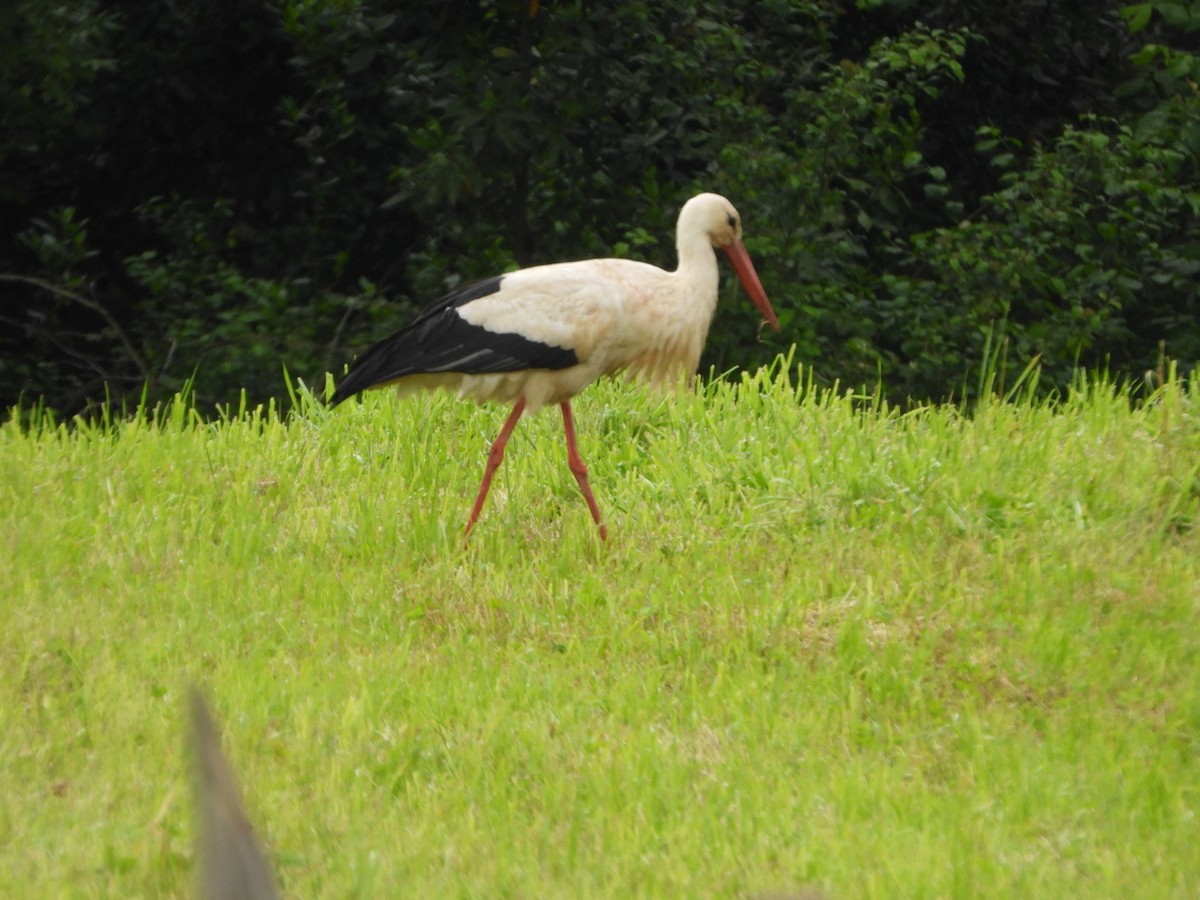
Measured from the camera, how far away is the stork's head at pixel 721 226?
6691mm

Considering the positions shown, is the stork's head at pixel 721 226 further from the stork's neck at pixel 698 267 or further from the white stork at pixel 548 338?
the white stork at pixel 548 338

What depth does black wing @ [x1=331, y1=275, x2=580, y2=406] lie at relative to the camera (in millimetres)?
6109

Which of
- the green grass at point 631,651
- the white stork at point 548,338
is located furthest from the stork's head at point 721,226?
the green grass at point 631,651

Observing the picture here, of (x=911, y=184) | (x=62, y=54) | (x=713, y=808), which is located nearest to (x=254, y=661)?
(x=713, y=808)

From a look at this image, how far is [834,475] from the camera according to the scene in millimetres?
6148

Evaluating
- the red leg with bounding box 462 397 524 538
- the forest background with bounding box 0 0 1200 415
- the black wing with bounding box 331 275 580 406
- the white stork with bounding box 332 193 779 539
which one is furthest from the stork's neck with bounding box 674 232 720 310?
the forest background with bounding box 0 0 1200 415

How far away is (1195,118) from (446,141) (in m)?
4.13

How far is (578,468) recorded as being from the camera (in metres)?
6.33

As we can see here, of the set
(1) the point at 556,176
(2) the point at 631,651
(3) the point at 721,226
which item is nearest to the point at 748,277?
(3) the point at 721,226

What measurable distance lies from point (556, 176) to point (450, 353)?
12.5 feet

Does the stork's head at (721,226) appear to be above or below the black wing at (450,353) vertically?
above

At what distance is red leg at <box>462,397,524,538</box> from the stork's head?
983 millimetres

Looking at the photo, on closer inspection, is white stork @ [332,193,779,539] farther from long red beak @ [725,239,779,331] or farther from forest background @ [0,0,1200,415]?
forest background @ [0,0,1200,415]

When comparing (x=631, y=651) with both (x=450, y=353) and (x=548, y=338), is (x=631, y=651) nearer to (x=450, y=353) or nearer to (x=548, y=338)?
(x=548, y=338)
